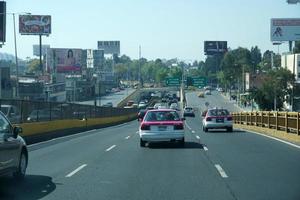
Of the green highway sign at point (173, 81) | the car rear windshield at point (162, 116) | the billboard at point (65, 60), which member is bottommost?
the car rear windshield at point (162, 116)

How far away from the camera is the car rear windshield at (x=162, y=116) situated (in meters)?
24.7

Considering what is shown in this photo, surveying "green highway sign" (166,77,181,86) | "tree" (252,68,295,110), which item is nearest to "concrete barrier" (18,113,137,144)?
"tree" (252,68,295,110)

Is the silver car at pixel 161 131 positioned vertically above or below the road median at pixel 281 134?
above

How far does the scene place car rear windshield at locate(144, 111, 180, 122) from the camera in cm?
2472

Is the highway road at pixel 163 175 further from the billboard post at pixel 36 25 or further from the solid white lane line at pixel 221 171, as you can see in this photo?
the billboard post at pixel 36 25

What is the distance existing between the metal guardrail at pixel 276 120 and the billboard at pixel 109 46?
4486 inches

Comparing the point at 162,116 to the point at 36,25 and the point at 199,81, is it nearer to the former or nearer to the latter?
the point at 199,81

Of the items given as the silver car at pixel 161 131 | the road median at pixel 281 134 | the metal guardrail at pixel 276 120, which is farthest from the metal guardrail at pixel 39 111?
the metal guardrail at pixel 276 120

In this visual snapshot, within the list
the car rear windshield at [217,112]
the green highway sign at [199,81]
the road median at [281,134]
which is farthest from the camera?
the green highway sign at [199,81]

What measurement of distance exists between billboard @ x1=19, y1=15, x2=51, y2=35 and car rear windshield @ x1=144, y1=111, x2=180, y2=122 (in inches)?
3303

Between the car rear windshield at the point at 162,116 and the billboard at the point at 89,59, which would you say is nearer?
the car rear windshield at the point at 162,116

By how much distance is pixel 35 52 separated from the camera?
16712cm

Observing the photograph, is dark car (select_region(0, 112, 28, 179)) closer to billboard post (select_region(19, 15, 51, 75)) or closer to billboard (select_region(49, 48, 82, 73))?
billboard post (select_region(19, 15, 51, 75))

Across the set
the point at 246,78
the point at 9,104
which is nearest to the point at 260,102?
the point at 246,78
